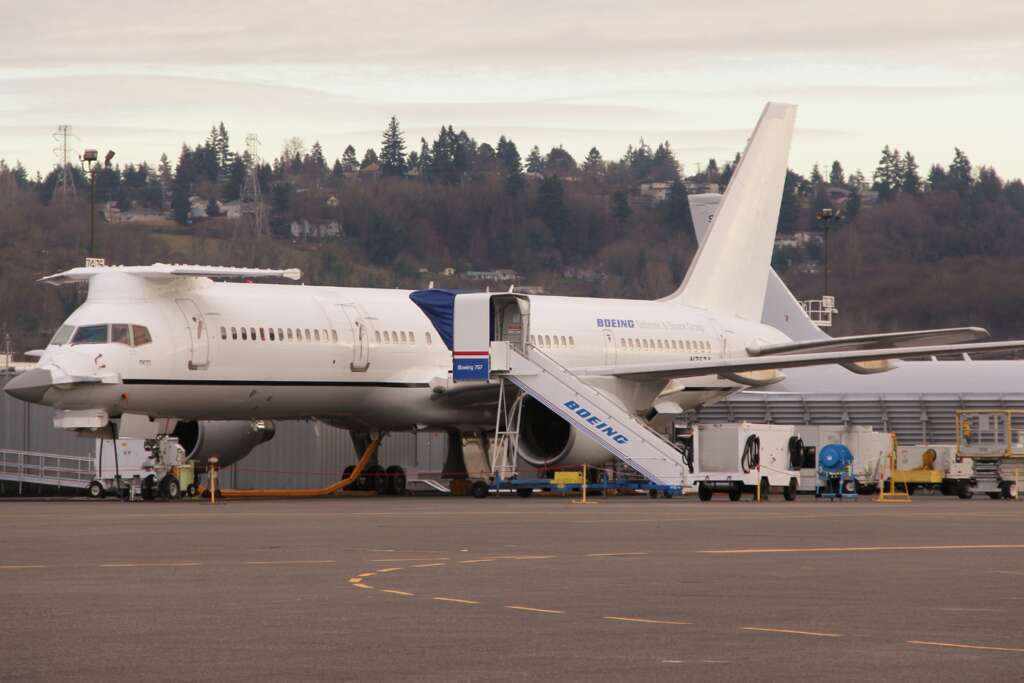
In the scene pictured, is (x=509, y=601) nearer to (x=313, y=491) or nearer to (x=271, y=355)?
(x=271, y=355)

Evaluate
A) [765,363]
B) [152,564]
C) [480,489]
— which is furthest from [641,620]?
[765,363]

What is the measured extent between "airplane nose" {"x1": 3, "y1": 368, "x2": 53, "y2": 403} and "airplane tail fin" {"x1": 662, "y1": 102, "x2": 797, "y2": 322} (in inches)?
758

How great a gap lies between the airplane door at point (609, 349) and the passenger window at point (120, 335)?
13154 millimetres

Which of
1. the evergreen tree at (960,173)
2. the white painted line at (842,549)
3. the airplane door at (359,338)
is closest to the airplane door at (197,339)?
the airplane door at (359,338)

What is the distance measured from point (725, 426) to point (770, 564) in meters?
19.0

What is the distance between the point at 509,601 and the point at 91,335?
22.0 m

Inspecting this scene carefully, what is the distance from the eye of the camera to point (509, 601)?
43.8 feet

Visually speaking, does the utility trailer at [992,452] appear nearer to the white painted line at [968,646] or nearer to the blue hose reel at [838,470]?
the blue hose reel at [838,470]

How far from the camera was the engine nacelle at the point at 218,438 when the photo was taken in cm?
3822

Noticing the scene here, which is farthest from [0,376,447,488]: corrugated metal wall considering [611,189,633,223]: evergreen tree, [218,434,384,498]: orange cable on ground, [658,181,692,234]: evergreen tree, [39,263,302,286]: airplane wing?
[611,189,633,223]: evergreen tree

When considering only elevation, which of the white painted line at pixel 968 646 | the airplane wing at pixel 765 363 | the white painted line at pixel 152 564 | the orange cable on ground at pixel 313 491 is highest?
the airplane wing at pixel 765 363

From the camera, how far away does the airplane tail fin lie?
48.3m

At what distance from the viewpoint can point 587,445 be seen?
37.1 meters

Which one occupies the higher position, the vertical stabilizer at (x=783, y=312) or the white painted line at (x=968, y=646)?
the vertical stabilizer at (x=783, y=312)
